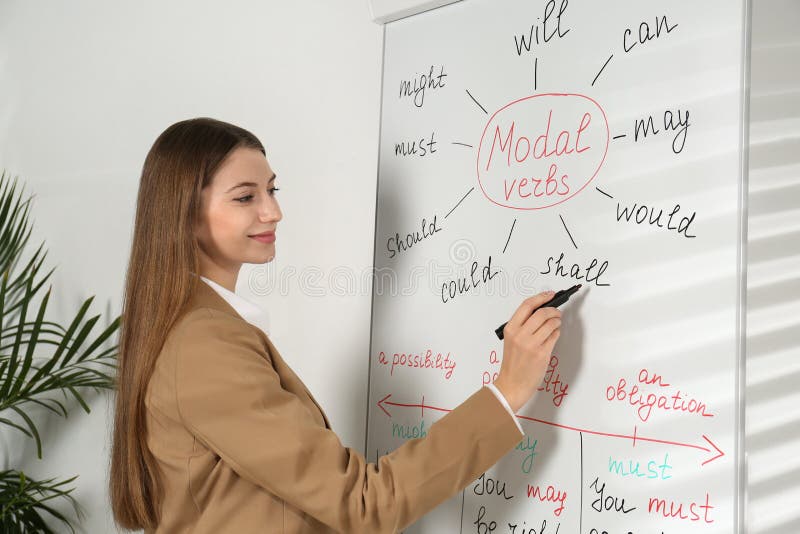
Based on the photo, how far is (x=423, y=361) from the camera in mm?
1571

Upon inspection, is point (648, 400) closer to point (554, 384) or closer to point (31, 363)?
point (554, 384)

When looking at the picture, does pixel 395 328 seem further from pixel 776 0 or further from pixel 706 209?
pixel 776 0

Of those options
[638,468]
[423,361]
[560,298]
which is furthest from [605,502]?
[423,361]

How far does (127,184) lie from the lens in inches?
91.2

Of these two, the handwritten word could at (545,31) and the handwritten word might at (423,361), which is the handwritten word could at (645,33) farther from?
the handwritten word might at (423,361)

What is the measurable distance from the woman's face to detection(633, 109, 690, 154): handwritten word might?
0.66 meters

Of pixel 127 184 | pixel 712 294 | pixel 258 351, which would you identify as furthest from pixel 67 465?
pixel 712 294

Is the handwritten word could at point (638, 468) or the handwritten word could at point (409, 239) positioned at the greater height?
the handwritten word could at point (409, 239)

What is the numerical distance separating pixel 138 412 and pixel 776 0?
4.03ft

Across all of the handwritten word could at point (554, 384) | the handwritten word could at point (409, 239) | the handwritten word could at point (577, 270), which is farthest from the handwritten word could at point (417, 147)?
the handwritten word could at point (554, 384)

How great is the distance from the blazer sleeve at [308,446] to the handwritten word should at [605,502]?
0.19 metres

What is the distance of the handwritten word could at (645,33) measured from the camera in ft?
4.03

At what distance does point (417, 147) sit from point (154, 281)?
64 cm

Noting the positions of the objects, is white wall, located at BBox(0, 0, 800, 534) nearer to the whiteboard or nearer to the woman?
the whiteboard
